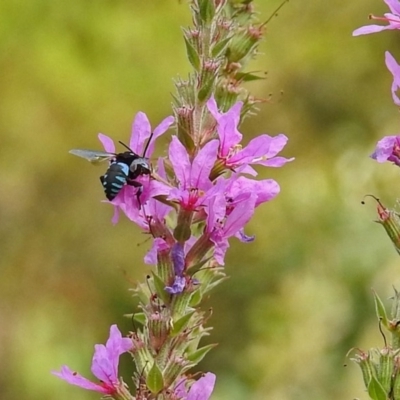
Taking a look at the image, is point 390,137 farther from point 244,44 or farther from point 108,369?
point 108,369

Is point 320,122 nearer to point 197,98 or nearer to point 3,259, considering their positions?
point 3,259

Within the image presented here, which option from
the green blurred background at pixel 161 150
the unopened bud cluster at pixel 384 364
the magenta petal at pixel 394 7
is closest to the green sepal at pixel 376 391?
the unopened bud cluster at pixel 384 364

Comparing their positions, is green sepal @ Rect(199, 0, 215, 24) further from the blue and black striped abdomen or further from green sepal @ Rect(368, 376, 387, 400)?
green sepal @ Rect(368, 376, 387, 400)

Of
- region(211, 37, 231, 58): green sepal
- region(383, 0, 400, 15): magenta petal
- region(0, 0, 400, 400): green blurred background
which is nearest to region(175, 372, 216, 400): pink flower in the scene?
region(211, 37, 231, 58): green sepal

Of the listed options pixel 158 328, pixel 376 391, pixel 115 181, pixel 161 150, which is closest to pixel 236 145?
pixel 115 181

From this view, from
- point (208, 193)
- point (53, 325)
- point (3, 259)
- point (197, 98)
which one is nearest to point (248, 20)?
point (197, 98)

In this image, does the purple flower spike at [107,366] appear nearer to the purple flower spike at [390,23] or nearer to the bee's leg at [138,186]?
the bee's leg at [138,186]
